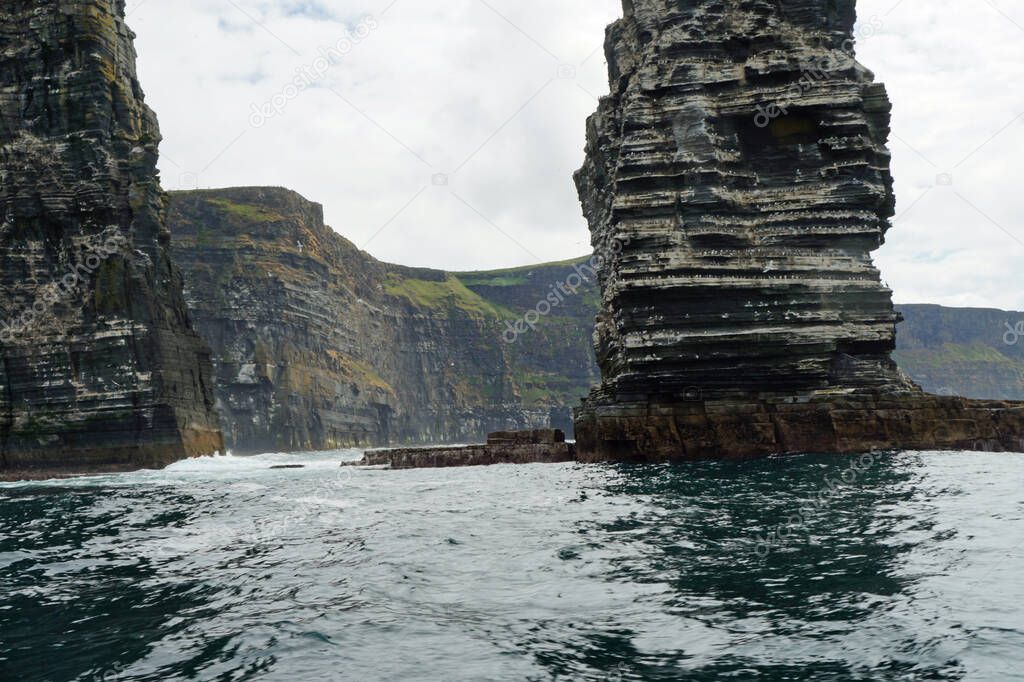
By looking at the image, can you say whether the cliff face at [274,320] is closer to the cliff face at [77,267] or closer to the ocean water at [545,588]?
the cliff face at [77,267]

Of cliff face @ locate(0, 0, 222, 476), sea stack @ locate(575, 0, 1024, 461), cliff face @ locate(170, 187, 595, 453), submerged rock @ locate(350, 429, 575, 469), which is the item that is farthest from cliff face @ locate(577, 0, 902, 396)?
cliff face @ locate(170, 187, 595, 453)

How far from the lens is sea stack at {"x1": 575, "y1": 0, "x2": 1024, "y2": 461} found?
44.3 m

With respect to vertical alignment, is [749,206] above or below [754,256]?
above

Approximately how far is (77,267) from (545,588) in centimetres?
6528

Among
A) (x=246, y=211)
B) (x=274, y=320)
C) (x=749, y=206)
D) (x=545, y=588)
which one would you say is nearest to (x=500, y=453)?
(x=749, y=206)

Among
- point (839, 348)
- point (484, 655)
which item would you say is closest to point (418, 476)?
point (839, 348)

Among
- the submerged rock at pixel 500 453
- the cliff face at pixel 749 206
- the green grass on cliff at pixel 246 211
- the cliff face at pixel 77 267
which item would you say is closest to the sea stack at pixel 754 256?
the cliff face at pixel 749 206

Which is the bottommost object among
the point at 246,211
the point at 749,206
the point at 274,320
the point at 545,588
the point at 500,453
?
the point at 545,588

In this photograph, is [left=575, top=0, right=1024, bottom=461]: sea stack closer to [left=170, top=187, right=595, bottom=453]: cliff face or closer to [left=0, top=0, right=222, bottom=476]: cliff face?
[left=0, top=0, right=222, bottom=476]: cliff face

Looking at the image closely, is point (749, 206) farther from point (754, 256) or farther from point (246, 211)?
point (246, 211)

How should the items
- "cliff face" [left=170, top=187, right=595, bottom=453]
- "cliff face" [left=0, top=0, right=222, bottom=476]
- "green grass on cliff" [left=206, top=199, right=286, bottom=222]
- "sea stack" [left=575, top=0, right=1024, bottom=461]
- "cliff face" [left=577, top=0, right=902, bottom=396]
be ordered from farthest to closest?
1. "green grass on cliff" [left=206, top=199, right=286, bottom=222]
2. "cliff face" [left=170, top=187, right=595, bottom=453]
3. "cliff face" [left=0, top=0, right=222, bottom=476]
4. "cliff face" [left=577, top=0, right=902, bottom=396]
5. "sea stack" [left=575, top=0, right=1024, bottom=461]

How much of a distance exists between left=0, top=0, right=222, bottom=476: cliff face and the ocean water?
3938cm

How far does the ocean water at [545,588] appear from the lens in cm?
1100

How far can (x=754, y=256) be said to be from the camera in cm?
4744
